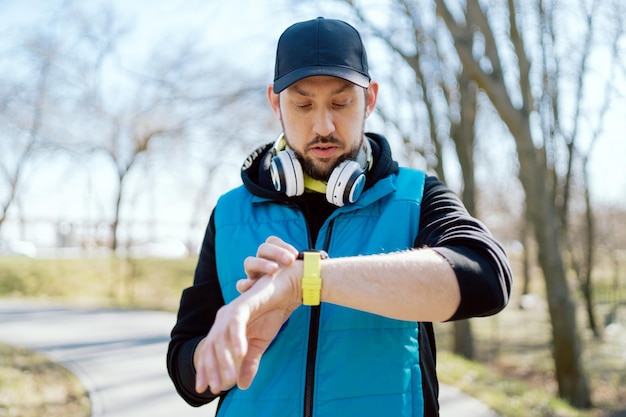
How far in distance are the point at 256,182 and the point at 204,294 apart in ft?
1.49

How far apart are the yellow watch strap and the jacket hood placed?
1.98 feet

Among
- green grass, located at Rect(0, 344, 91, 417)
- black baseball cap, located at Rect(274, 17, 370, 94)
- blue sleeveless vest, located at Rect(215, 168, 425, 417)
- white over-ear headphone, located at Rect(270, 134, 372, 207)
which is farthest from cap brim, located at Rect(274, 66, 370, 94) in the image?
green grass, located at Rect(0, 344, 91, 417)

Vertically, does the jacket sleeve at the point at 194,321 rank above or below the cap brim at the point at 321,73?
below

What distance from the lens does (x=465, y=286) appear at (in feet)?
4.93

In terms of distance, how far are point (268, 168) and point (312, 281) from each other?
0.84 m

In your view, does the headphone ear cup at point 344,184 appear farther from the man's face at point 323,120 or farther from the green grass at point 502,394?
the green grass at point 502,394

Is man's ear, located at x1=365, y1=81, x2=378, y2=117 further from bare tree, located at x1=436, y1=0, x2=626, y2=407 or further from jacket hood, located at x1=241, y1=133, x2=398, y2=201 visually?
bare tree, located at x1=436, y1=0, x2=626, y2=407

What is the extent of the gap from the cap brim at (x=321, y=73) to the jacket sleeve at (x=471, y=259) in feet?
1.58

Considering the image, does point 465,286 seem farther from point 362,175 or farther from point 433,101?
point 433,101

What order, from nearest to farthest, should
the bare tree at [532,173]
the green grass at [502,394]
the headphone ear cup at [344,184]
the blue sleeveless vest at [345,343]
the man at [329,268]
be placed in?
the man at [329,268] < the blue sleeveless vest at [345,343] < the headphone ear cup at [344,184] < the green grass at [502,394] < the bare tree at [532,173]

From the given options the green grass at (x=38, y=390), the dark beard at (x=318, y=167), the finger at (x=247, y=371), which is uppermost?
the dark beard at (x=318, y=167)

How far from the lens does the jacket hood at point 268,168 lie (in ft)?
6.82

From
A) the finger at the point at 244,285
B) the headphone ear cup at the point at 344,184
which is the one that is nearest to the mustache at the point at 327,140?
the headphone ear cup at the point at 344,184

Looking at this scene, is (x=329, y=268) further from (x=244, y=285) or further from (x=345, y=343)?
(x=345, y=343)
